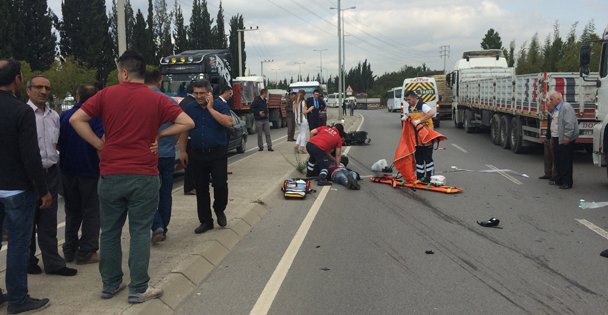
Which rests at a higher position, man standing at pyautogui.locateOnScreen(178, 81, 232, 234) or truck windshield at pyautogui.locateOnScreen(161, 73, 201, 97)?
truck windshield at pyautogui.locateOnScreen(161, 73, 201, 97)

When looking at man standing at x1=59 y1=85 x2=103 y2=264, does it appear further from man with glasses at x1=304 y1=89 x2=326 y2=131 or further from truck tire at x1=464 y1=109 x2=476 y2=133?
truck tire at x1=464 y1=109 x2=476 y2=133

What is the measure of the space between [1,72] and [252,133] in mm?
23361

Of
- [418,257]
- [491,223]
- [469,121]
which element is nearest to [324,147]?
[491,223]

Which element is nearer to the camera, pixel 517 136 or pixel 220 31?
pixel 517 136

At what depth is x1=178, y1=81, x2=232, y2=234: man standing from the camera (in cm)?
647

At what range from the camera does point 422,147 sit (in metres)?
10.4

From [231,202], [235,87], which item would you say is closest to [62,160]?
[231,202]

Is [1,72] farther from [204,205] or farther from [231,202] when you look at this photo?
[231,202]

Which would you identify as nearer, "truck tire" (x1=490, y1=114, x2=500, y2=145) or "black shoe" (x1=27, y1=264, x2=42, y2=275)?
"black shoe" (x1=27, y1=264, x2=42, y2=275)

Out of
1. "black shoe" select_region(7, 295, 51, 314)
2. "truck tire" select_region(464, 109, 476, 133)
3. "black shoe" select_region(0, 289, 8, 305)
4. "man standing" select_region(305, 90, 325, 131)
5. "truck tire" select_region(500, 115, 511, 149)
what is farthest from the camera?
"truck tire" select_region(464, 109, 476, 133)

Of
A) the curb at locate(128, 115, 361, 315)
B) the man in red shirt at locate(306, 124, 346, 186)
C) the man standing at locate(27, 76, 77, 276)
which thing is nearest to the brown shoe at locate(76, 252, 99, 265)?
the man standing at locate(27, 76, 77, 276)

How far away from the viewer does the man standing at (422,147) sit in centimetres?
1035

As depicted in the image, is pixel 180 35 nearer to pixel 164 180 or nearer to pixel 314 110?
pixel 314 110

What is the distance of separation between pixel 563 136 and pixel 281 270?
6867mm
